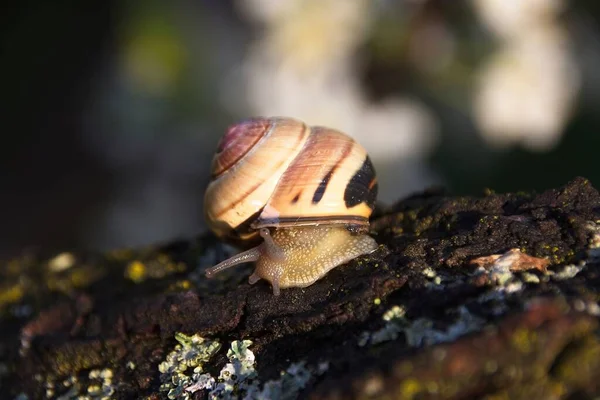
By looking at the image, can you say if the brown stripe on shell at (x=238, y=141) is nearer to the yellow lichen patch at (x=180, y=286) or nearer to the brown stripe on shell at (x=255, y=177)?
the brown stripe on shell at (x=255, y=177)

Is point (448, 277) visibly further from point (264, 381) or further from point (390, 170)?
point (390, 170)

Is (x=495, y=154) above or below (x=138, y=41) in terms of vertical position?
below

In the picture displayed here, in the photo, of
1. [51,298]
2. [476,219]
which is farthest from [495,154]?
[51,298]

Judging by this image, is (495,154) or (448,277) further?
(495,154)

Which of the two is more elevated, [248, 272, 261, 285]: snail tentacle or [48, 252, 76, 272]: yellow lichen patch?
[248, 272, 261, 285]: snail tentacle

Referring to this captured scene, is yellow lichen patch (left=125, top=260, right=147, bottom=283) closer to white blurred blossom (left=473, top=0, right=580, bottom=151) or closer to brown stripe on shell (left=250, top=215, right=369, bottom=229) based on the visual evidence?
brown stripe on shell (left=250, top=215, right=369, bottom=229)

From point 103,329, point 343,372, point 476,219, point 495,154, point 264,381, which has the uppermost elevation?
point 476,219

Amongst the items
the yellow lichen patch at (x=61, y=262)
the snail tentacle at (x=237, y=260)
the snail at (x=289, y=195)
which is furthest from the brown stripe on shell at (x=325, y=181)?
the yellow lichen patch at (x=61, y=262)

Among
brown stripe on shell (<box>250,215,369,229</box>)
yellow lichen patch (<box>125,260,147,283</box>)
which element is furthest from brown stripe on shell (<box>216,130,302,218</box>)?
yellow lichen patch (<box>125,260,147,283</box>)
